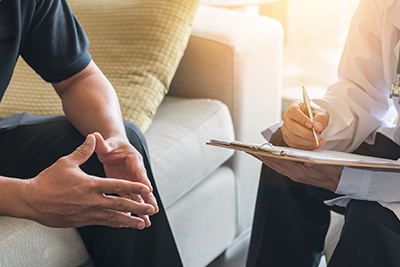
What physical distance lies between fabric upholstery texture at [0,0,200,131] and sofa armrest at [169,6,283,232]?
96 millimetres

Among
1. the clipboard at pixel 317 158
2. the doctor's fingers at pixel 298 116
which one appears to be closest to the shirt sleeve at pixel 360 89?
the doctor's fingers at pixel 298 116

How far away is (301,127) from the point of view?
839 millimetres

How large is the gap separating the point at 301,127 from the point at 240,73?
50cm

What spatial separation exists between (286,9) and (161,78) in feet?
3.53

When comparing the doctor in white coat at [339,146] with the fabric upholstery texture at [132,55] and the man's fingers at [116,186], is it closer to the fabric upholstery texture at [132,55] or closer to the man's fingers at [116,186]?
the man's fingers at [116,186]

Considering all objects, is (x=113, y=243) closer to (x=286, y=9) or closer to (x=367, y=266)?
(x=367, y=266)

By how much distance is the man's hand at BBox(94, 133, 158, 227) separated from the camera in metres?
0.74

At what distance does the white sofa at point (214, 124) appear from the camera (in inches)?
44.6

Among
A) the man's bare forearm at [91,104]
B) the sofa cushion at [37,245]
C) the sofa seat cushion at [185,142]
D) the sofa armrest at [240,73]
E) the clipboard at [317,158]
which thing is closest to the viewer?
the clipboard at [317,158]

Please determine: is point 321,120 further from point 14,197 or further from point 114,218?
point 14,197

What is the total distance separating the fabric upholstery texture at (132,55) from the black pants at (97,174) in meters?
0.22

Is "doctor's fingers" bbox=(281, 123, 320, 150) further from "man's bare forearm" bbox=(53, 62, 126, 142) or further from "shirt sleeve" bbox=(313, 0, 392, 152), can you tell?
"man's bare forearm" bbox=(53, 62, 126, 142)

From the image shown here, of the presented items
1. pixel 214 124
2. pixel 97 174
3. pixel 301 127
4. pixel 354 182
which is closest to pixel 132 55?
pixel 214 124

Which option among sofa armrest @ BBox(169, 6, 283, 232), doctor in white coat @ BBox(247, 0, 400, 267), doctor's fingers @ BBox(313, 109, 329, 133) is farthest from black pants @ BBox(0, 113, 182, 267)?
sofa armrest @ BBox(169, 6, 283, 232)
